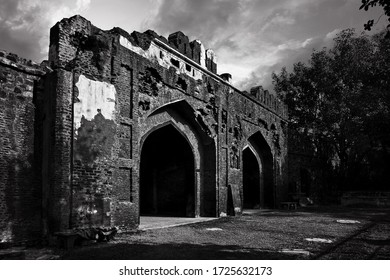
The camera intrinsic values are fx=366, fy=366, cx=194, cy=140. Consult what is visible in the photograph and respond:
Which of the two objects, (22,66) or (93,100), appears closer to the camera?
(22,66)

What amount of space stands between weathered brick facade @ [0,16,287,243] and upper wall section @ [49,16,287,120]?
0.02 m

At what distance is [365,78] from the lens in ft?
64.8

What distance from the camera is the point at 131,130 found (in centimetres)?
827

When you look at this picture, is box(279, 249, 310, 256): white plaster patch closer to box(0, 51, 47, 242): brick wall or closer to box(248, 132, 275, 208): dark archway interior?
box(0, 51, 47, 242): brick wall

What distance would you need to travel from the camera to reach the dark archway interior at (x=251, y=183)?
16250mm

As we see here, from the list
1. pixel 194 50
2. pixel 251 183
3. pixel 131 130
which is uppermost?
pixel 194 50

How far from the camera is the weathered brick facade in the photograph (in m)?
6.57

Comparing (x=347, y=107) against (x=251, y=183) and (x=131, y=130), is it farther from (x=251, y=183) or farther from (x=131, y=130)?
(x=131, y=130)

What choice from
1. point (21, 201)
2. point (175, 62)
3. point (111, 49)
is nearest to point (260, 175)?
point (175, 62)

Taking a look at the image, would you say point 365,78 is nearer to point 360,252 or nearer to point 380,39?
point 380,39

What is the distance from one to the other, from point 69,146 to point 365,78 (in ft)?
58.3

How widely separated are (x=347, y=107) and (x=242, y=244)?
573 inches

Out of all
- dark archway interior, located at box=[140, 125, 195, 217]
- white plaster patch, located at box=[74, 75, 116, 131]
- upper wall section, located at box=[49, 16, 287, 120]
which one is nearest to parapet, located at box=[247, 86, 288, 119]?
upper wall section, located at box=[49, 16, 287, 120]

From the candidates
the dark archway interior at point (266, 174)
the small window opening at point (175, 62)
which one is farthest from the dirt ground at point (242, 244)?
the dark archway interior at point (266, 174)
